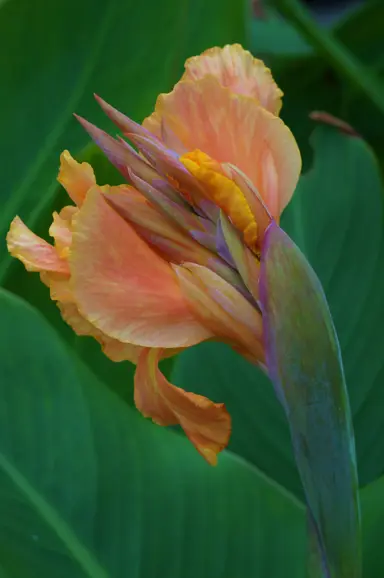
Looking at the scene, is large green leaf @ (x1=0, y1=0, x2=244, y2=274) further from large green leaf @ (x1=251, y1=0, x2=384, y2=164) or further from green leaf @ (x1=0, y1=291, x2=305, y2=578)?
large green leaf @ (x1=251, y1=0, x2=384, y2=164)

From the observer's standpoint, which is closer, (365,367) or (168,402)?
(168,402)

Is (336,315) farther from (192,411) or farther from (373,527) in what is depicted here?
(192,411)

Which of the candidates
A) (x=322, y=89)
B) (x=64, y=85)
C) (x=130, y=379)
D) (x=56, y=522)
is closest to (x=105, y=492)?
(x=56, y=522)

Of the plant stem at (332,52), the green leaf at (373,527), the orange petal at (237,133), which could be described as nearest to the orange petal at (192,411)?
the orange petal at (237,133)

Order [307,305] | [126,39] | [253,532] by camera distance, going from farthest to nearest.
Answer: [126,39] < [253,532] < [307,305]

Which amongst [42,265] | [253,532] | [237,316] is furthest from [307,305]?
[253,532]

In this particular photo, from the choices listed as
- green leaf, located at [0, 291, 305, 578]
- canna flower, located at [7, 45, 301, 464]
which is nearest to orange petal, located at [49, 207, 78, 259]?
canna flower, located at [7, 45, 301, 464]

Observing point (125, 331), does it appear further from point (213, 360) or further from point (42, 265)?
point (213, 360)
